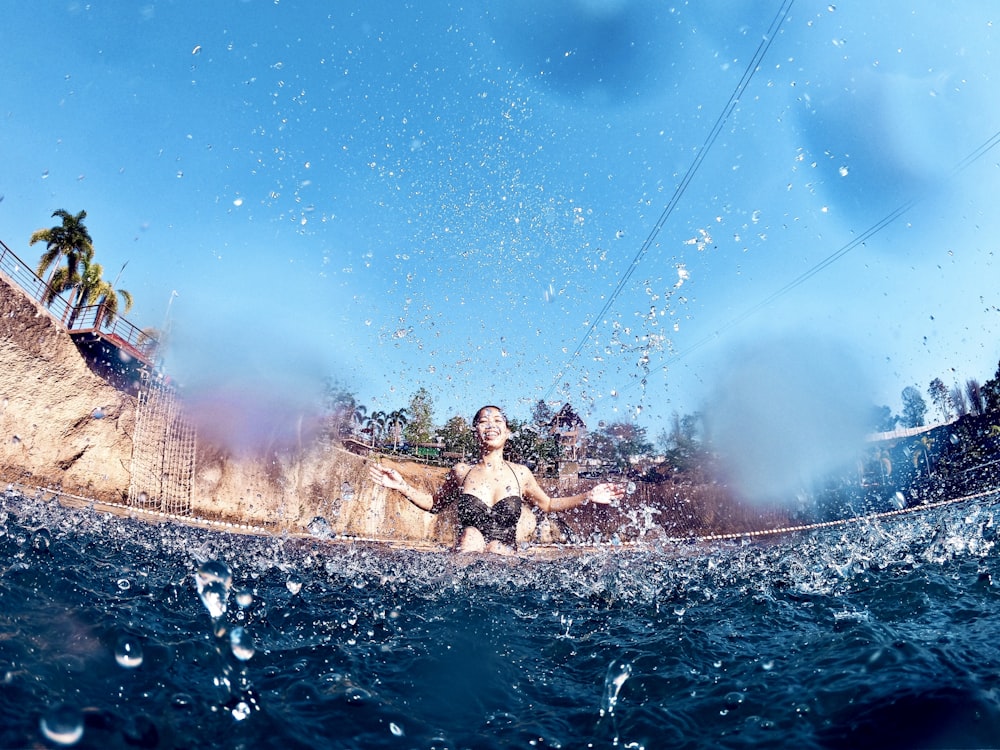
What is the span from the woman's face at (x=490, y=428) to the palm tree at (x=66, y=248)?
1193 inches

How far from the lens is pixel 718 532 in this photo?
20.9m

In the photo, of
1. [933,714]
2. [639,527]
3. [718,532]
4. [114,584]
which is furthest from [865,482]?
[114,584]

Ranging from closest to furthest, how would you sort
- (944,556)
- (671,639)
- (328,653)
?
(328,653), (671,639), (944,556)

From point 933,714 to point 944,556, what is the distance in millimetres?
4012

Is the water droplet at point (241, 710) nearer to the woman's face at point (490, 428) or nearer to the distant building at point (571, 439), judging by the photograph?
the woman's face at point (490, 428)

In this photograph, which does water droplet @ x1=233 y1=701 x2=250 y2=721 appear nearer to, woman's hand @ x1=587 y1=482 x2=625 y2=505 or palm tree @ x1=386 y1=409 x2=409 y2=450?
woman's hand @ x1=587 y1=482 x2=625 y2=505

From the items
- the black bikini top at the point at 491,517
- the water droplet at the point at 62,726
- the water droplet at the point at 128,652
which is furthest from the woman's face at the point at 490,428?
the water droplet at the point at 62,726

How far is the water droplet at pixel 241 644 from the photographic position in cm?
242

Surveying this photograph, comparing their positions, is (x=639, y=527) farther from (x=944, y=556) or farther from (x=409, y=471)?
(x=944, y=556)

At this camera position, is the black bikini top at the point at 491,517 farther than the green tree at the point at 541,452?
No

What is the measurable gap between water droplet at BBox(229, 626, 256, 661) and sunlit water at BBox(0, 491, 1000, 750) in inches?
0.5

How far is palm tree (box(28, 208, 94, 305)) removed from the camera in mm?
27094

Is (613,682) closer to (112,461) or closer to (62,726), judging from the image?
(62,726)

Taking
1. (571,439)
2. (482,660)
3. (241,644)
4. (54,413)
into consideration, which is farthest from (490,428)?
(54,413)
